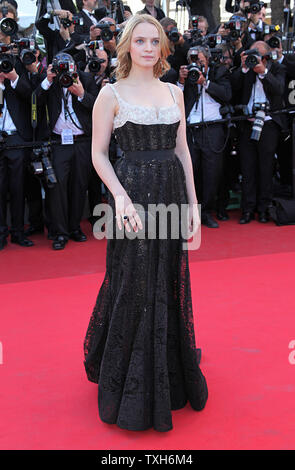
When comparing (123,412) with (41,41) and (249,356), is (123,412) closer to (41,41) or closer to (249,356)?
(249,356)

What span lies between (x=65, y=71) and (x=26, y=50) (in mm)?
457

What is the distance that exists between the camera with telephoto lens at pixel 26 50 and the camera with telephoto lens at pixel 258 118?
2.16 metres

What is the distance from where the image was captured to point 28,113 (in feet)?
17.2

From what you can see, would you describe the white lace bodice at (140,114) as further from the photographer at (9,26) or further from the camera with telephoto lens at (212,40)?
the camera with telephoto lens at (212,40)

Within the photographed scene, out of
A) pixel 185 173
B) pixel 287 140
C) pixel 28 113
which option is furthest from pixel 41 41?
pixel 185 173

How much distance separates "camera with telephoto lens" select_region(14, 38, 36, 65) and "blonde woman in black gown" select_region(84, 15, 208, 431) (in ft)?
9.89

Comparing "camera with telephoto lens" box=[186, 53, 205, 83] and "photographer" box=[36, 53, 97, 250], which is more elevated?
"camera with telephoto lens" box=[186, 53, 205, 83]

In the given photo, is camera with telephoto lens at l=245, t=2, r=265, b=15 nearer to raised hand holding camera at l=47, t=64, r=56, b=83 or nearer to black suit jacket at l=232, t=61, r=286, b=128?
black suit jacket at l=232, t=61, r=286, b=128

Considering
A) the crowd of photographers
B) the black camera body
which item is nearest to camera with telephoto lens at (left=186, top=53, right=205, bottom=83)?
the crowd of photographers

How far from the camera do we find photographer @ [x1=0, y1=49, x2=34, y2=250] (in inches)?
201

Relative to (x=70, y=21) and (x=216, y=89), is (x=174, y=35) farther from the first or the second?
(x=70, y=21)

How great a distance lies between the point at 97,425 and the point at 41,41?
4.66 meters

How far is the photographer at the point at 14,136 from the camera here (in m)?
5.10
